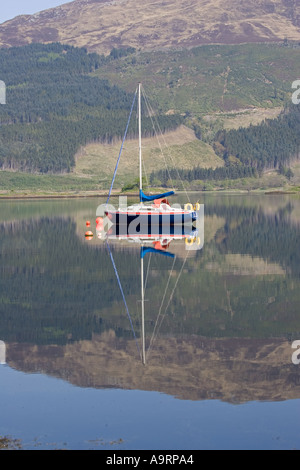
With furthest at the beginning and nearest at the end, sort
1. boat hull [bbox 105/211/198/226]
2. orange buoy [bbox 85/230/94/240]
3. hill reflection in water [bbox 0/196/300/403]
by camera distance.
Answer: boat hull [bbox 105/211/198/226] < orange buoy [bbox 85/230/94/240] < hill reflection in water [bbox 0/196/300/403]

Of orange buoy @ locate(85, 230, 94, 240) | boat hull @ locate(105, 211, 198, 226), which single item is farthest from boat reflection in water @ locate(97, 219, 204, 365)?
orange buoy @ locate(85, 230, 94, 240)

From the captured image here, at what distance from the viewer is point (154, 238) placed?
53.3 m

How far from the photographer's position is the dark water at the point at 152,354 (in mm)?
15086

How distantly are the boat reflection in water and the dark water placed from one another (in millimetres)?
233

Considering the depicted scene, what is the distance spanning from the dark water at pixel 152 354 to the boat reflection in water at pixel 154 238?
233mm

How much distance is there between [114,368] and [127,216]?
4508 cm

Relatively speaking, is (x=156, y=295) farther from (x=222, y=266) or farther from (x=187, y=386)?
(x=187, y=386)

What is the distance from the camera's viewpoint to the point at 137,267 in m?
36.3

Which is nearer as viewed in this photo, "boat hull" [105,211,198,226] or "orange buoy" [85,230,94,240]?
"orange buoy" [85,230,94,240]

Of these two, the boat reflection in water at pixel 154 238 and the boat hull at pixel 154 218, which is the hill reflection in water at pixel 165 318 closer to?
the boat reflection in water at pixel 154 238

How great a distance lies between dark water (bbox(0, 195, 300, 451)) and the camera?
15.1 meters

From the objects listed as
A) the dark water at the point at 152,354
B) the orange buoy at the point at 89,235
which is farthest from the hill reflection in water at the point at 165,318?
the orange buoy at the point at 89,235

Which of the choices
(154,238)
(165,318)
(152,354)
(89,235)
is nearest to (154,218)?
(89,235)

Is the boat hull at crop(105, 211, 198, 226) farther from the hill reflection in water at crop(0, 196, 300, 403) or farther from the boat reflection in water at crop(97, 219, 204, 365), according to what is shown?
the hill reflection in water at crop(0, 196, 300, 403)
